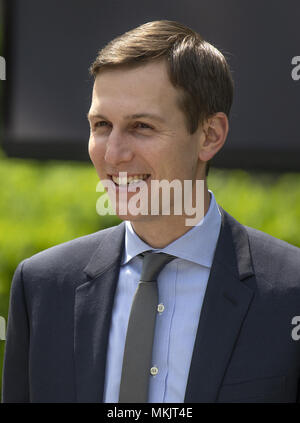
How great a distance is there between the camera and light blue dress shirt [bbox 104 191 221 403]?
215 cm

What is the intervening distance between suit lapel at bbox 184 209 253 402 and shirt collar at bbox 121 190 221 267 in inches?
1.2

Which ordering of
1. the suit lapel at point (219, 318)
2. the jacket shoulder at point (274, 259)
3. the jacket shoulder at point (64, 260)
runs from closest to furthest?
the suit lapel at point (219, 318)
the jacket shoulder at point (274, 259)
the jacket shoulder at point (64, 260)

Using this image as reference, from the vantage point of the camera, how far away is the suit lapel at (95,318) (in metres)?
2.18

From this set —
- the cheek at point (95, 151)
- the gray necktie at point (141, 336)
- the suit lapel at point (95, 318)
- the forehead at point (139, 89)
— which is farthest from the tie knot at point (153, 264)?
the forehead at point (139, 89)

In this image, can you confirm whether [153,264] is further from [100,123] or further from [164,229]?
[100,123]

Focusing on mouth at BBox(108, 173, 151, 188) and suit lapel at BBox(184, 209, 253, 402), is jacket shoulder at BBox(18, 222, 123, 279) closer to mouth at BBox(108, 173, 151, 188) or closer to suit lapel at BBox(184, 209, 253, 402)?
mouth at BBox(108, 173, 151, 188)

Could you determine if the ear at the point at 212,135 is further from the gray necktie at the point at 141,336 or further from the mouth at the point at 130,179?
the gray necktie at the point at 141,336

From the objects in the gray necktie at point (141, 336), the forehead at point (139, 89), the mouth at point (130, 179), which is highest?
the forehead at point (139, 89)

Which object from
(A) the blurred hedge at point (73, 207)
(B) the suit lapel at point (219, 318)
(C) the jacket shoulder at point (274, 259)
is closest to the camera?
(B) the suit lapel at point (219, 318)

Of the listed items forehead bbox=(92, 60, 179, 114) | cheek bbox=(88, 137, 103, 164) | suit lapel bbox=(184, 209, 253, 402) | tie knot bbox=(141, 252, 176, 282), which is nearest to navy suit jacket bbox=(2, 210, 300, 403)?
suit lapel bbox=(184, 209, 253, 402)

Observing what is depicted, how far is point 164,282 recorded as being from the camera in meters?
2.25

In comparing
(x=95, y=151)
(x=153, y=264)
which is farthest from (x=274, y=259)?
(x=95, y=151)
